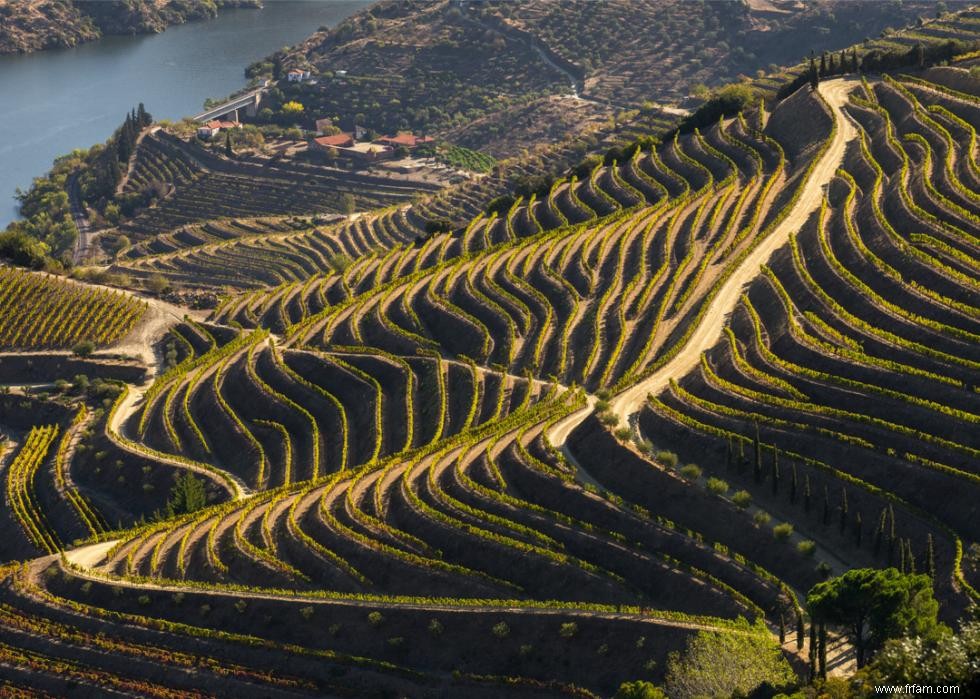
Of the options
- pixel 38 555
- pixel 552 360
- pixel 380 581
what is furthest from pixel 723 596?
pixel 38 555

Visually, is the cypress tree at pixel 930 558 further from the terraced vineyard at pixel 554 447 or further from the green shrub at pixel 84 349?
the green shrub at pixel 84 349

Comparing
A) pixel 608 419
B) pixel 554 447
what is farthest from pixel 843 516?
pixel 554 447

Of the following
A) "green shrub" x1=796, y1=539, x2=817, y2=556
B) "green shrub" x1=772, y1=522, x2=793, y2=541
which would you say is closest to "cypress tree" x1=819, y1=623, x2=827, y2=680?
"green shrub" x1=796, y1=539, x2=817, y2=556

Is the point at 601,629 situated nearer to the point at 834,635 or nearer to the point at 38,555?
the point at 834,635

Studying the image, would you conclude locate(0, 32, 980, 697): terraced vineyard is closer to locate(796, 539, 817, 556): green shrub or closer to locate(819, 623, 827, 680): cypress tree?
locate(819, 623, 827, 680): cypress tree

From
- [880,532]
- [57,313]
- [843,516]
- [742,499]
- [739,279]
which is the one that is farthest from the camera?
[57,313]

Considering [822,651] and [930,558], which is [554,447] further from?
[822,651]

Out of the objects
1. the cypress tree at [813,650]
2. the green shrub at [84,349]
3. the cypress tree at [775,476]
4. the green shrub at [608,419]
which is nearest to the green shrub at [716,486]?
the cypress tree at [775,476]
